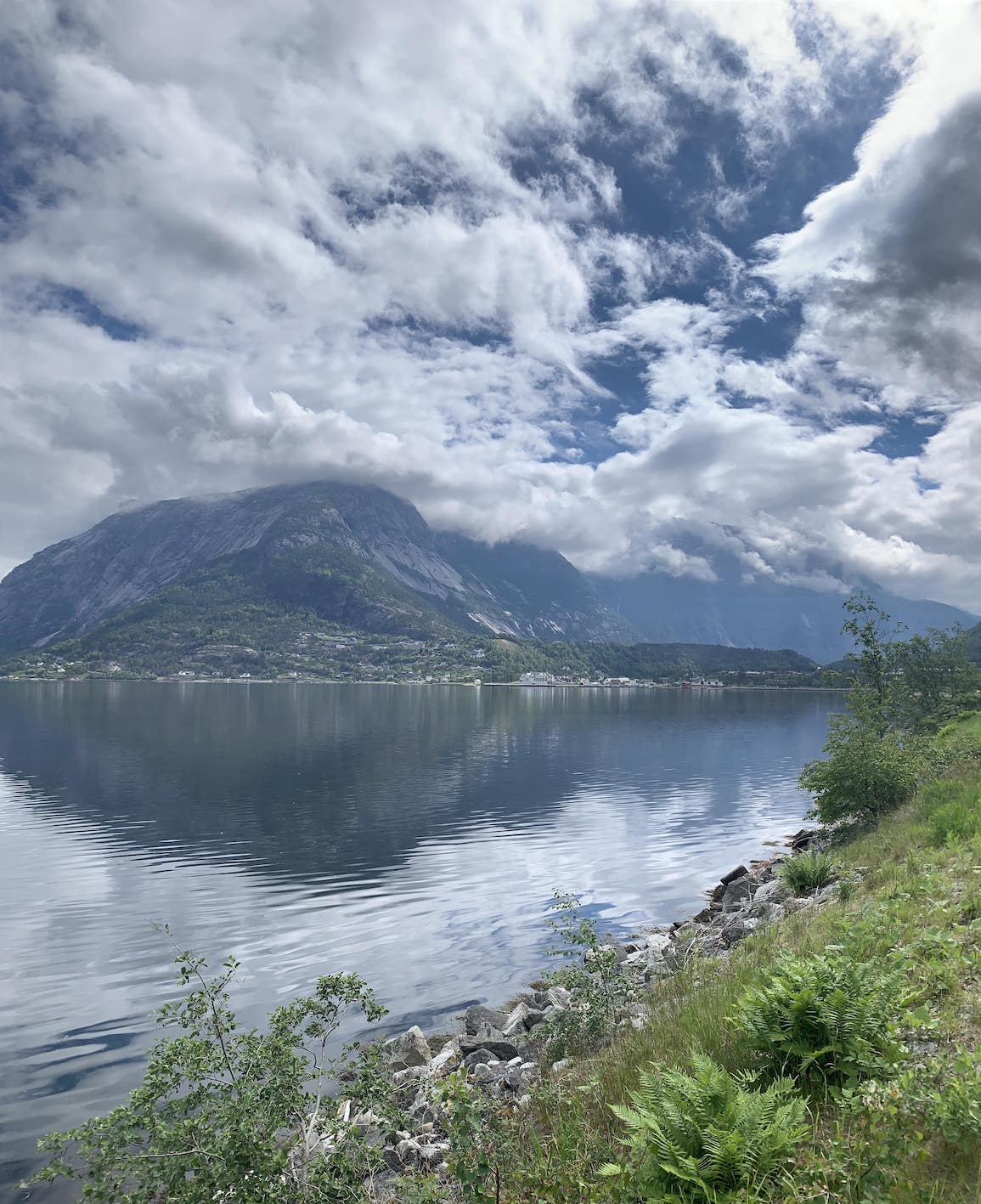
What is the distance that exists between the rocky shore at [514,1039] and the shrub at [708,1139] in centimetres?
263

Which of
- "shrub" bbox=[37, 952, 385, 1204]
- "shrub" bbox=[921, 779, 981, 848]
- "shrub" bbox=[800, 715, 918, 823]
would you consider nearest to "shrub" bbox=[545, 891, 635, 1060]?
"shrub" bbox=[37, 952, 385, 1204]

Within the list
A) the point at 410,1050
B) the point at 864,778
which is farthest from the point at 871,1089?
the point at 864,778

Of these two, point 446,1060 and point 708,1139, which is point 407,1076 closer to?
point 446,1060

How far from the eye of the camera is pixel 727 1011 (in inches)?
445

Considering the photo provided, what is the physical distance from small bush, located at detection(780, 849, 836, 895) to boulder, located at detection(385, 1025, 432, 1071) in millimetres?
14002

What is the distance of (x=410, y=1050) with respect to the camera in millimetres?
19594

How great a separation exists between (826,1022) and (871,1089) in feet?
5.41

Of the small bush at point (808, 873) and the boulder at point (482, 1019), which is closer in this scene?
the boulder at point (482, 1019)

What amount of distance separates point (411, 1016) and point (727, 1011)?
16132mm

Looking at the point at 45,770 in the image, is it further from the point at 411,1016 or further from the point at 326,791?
the point at 411,1016

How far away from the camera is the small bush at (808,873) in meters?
24.4

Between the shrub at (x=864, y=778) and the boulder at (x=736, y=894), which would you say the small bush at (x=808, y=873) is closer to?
the boulder at (x=736, y=894)

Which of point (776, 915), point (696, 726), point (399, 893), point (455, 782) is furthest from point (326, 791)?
point (696, 726)

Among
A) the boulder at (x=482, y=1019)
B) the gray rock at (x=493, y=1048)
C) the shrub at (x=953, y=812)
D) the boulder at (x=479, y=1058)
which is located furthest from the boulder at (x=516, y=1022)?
the shrub at (x=953, y=812)
